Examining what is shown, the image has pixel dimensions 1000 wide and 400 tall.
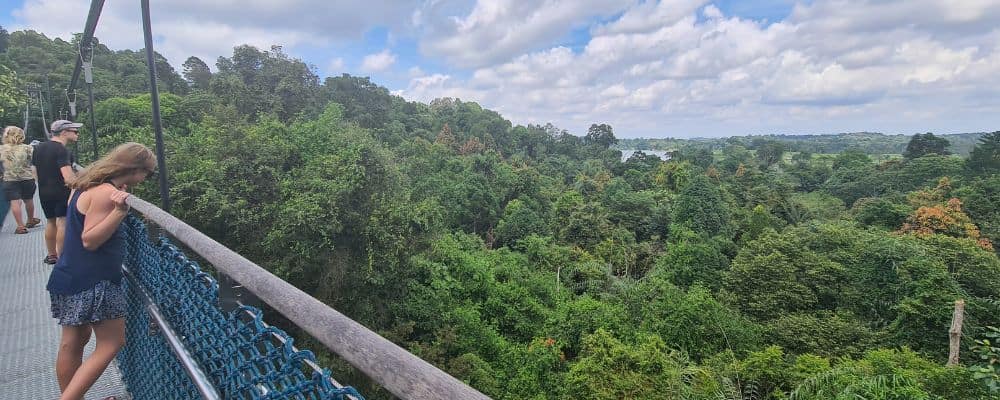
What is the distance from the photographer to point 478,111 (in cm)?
7875

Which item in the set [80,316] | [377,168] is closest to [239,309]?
[80,316]

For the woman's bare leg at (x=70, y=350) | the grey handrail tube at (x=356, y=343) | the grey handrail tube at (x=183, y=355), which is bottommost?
the woman's bare leg at (x=70, y=350)

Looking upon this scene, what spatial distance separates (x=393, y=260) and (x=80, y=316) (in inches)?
392

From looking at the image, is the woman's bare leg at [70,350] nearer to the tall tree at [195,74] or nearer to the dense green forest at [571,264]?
the dense green forest at [571,264]

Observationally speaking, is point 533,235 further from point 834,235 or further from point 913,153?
point 913,153

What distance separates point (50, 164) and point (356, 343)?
415cm

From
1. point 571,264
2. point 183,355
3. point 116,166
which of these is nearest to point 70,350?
point 116,166

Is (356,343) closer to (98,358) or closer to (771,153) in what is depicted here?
(98,358)

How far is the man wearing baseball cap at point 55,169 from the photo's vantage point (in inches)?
142

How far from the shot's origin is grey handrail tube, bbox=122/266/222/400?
1.44 meters

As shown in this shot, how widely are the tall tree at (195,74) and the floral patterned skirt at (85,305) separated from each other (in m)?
49.1

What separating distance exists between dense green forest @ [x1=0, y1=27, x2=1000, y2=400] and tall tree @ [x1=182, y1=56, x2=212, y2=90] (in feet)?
32.2

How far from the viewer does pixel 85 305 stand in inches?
81.4

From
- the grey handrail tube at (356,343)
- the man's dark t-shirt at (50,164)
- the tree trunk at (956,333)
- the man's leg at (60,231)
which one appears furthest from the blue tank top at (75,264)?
the tree trunk at (956,333)
